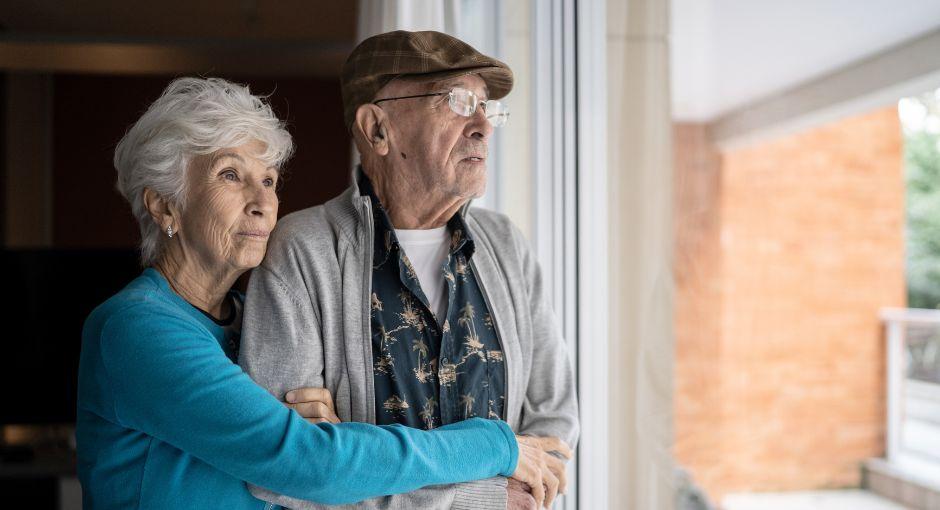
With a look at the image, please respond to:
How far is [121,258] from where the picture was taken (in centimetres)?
329

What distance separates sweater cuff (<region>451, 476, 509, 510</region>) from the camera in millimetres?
1169

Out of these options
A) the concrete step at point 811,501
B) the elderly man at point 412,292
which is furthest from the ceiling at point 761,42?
the concrete step at point 811,501

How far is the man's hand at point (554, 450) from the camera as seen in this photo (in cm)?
127

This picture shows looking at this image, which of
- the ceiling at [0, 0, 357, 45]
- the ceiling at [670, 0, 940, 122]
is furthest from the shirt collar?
the ceiling at [0, 0, 357, 45]

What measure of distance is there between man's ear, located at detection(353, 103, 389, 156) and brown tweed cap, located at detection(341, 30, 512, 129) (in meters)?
0.02

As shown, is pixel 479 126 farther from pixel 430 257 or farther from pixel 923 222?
pixel 923 222

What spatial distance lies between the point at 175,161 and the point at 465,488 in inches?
27.6

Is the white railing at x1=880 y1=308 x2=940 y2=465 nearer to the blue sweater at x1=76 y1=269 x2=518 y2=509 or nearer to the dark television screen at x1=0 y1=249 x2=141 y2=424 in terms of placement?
the dark television screen at x1=0 y1=249 x2=141 y2=424

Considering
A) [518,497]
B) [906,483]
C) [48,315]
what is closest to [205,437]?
[518,497]

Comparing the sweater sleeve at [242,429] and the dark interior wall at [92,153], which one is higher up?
the dark interior wall at [92,153]

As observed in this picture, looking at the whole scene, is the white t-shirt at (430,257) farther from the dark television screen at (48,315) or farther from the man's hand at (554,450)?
the dark television screen at (48,315)

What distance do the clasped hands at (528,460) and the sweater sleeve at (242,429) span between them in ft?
0.21

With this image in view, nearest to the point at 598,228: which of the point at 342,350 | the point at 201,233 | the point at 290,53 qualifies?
the point at 342,350

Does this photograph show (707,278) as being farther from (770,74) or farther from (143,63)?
(143,63)
